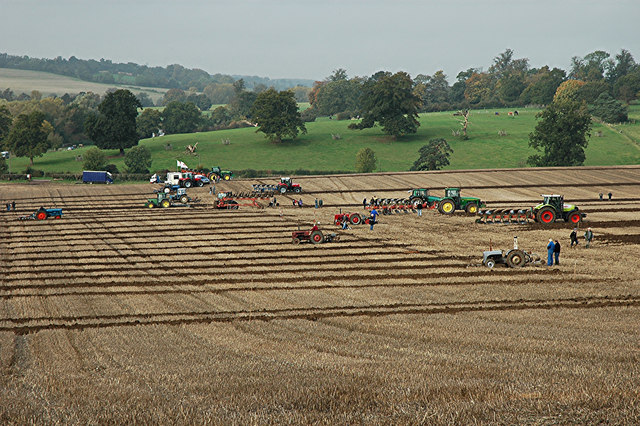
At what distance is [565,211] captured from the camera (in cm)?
4219

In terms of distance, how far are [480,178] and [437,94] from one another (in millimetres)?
121803

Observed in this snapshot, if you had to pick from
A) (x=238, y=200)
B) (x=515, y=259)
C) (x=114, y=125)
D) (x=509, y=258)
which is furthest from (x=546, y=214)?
(x=114, y=125)

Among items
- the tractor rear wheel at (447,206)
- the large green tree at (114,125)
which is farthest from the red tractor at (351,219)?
the large green tree at (114,125)

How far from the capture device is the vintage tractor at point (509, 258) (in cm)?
3020

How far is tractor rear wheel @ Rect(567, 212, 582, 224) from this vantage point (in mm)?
41938

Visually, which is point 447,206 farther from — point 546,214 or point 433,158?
point 433,158

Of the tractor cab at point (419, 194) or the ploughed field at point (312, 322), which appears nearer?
the ploughed field at point (312, 322)

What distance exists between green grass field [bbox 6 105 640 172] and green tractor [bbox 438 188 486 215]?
4465cm

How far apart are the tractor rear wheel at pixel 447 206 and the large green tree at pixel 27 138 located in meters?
72.2

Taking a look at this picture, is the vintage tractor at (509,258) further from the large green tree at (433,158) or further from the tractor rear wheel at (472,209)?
the large green tree at (433,158)

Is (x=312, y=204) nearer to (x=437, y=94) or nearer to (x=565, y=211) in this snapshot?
(x=565, y=211)

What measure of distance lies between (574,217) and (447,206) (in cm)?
927

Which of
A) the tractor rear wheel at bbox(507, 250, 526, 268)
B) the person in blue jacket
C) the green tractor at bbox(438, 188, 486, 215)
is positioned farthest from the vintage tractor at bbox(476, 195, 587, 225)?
the tractor rear wheel at bbox(507, 250, 526, 268)

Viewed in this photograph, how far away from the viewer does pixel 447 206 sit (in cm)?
4772
